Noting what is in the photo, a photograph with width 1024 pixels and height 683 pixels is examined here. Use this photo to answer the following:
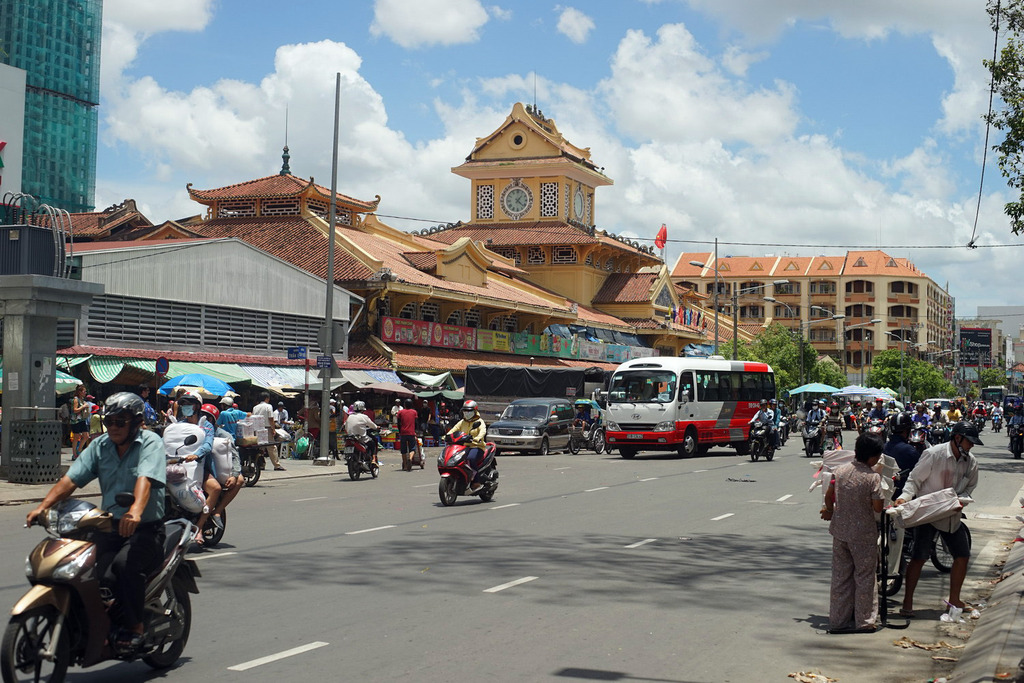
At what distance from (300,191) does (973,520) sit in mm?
32921

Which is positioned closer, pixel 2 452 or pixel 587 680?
pixel 587 680

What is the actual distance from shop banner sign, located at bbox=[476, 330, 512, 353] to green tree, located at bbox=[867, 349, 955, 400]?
76278mm

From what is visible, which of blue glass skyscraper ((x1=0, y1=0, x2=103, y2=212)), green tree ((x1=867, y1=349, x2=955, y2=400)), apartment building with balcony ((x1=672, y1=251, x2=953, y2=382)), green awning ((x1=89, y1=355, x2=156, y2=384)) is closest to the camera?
green awning ((x1=89, y1=355, x2=156, y2=384))

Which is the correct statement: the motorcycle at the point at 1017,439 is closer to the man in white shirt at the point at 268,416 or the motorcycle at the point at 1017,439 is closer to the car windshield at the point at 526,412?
the car windshield at the point at 526,412

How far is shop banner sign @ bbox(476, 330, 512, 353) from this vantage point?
4697cm

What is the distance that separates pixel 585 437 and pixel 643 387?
3844mm

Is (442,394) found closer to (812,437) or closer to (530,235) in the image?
(812,437)

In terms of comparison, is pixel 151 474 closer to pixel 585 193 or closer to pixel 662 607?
pixel 662 607

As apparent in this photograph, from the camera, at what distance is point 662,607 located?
30.1 feet

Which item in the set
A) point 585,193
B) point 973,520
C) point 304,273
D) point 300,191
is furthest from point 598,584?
point 585,193

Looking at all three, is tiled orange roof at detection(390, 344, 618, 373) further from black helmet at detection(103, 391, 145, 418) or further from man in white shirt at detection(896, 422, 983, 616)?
black helmet at detection(103, 391, 145, 418)

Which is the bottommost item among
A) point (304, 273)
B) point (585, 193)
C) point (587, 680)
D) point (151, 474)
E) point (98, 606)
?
point (587, 680)

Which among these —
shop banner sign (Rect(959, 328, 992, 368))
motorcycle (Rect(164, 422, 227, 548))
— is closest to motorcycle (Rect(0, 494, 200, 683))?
motorcycle (Rect(164, 422, 227, 548))

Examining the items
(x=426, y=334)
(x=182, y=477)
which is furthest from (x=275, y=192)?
(x=182, y=477)
